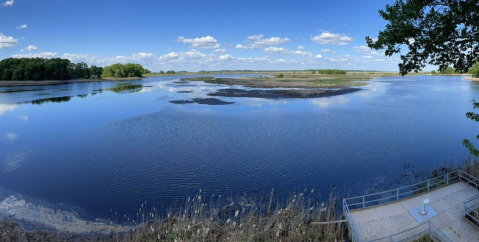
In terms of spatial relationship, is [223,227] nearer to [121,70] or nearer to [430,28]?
[430,28]

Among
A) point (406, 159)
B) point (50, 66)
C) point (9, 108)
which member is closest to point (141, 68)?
point (50, 66)

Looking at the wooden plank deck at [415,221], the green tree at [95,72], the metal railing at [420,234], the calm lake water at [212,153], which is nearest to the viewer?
the metal railing at [420,234]

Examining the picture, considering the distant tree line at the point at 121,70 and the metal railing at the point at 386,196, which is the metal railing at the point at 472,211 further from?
the distant tree line at the point at 121,70

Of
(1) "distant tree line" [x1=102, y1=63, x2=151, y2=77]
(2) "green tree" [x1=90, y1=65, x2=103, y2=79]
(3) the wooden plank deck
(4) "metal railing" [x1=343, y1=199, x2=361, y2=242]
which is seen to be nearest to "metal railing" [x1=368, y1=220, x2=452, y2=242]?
(3) the wooden plank deck

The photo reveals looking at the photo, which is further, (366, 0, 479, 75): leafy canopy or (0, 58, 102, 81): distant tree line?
(0, 58, 102, 81): distant tree line

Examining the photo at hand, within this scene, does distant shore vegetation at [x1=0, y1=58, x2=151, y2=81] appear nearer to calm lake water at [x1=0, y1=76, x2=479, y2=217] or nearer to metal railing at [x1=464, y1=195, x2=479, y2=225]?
calm lake water at [x1=0, y1=76, x2=479, y2=217]

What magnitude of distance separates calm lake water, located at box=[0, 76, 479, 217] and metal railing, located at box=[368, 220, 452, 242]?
5155 mm

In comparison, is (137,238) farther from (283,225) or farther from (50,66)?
(50,66)

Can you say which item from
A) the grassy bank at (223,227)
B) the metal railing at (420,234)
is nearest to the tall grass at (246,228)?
the grassy bank at (223,227)

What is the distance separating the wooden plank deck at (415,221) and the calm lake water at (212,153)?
3.52 metres

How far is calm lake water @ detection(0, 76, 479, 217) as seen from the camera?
17.2 meters

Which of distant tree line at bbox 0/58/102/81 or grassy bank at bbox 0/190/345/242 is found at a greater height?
distant tree line at bbox 0/58/102/81

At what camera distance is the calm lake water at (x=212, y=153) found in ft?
56.5

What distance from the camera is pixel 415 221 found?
38.7 ft
